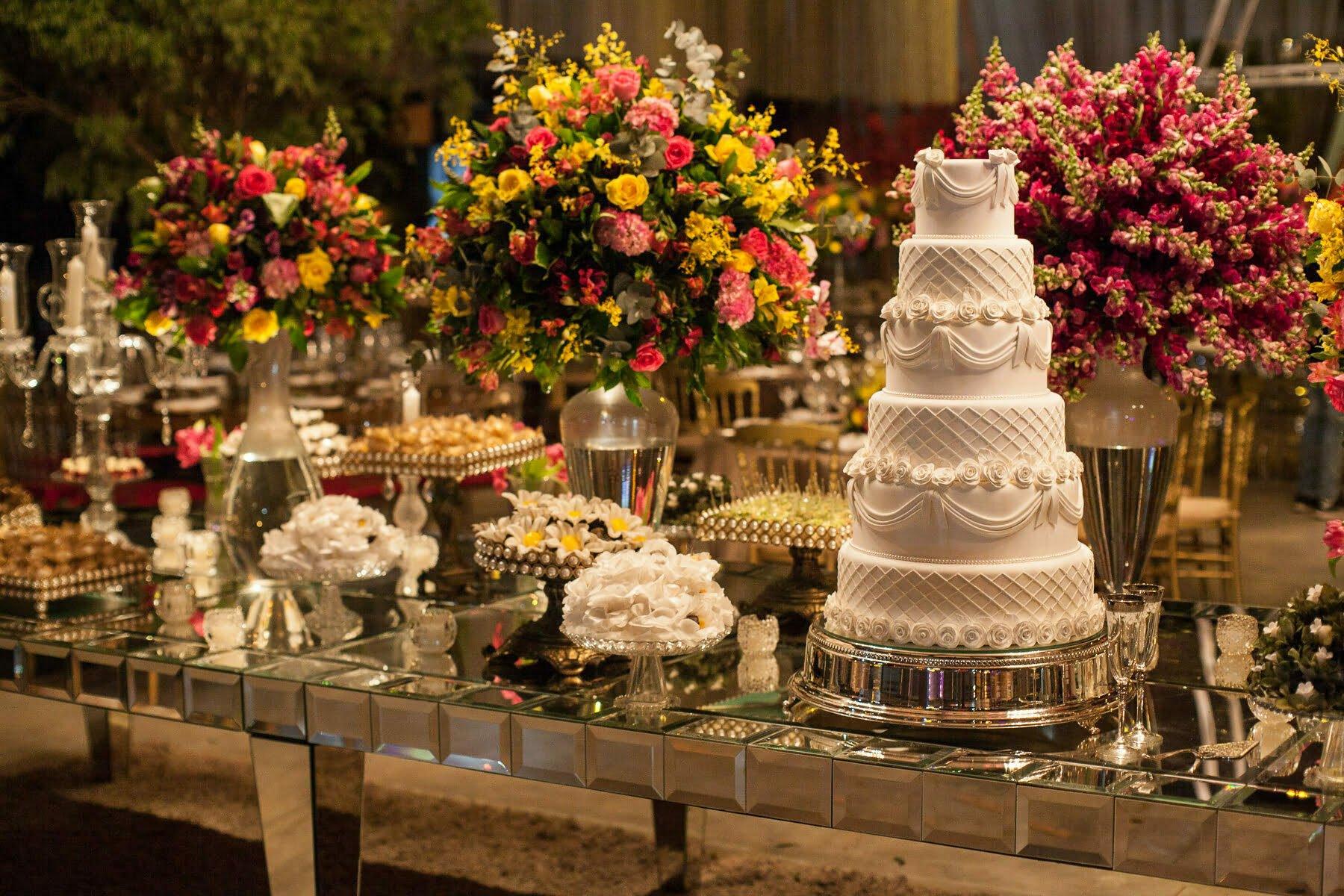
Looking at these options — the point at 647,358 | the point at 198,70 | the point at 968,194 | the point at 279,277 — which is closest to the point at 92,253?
the point at 279,277

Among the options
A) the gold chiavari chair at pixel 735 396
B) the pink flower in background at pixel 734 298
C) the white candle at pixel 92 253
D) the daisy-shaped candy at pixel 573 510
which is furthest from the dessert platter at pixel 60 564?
the gold chiavari chair at pixel 735 396

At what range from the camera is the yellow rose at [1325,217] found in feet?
7.32

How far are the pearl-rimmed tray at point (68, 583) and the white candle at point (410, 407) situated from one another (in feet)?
3.11

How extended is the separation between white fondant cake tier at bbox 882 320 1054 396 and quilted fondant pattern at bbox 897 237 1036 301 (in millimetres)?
53

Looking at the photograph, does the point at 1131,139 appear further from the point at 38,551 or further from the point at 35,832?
the point at 35,832

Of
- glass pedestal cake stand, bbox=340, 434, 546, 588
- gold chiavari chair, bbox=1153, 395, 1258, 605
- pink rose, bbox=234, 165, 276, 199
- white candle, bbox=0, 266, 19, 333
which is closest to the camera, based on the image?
pink rose, bbox=234, 165, 276, 199

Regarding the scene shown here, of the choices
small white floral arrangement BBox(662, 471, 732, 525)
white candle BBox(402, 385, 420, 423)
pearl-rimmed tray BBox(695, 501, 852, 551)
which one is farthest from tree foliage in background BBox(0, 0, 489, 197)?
pearl-rimmed tray BBox(695, 501, 852, 551)

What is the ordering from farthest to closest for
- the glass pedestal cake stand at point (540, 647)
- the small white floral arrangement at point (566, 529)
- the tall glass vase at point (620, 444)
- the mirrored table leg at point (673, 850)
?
the mirrored table leg at point (673, 850)
the tall glass vase at point (620, 444)
the small white floral arrangement at point (566, 529)
the glass pedestal cake stand at point (540, 647)

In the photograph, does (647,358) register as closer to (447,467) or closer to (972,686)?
(447,467)

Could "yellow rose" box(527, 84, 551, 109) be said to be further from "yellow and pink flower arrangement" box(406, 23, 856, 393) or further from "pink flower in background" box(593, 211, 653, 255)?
"pink flower in background" box(593, 211, 653, 255)

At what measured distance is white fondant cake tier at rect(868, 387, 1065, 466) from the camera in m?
2.26

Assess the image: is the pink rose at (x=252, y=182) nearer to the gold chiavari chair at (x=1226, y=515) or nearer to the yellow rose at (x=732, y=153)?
the yellow rose at (x=732, y=153)

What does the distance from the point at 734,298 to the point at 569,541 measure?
24.0 inches

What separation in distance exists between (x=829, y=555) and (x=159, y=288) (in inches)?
64.8
